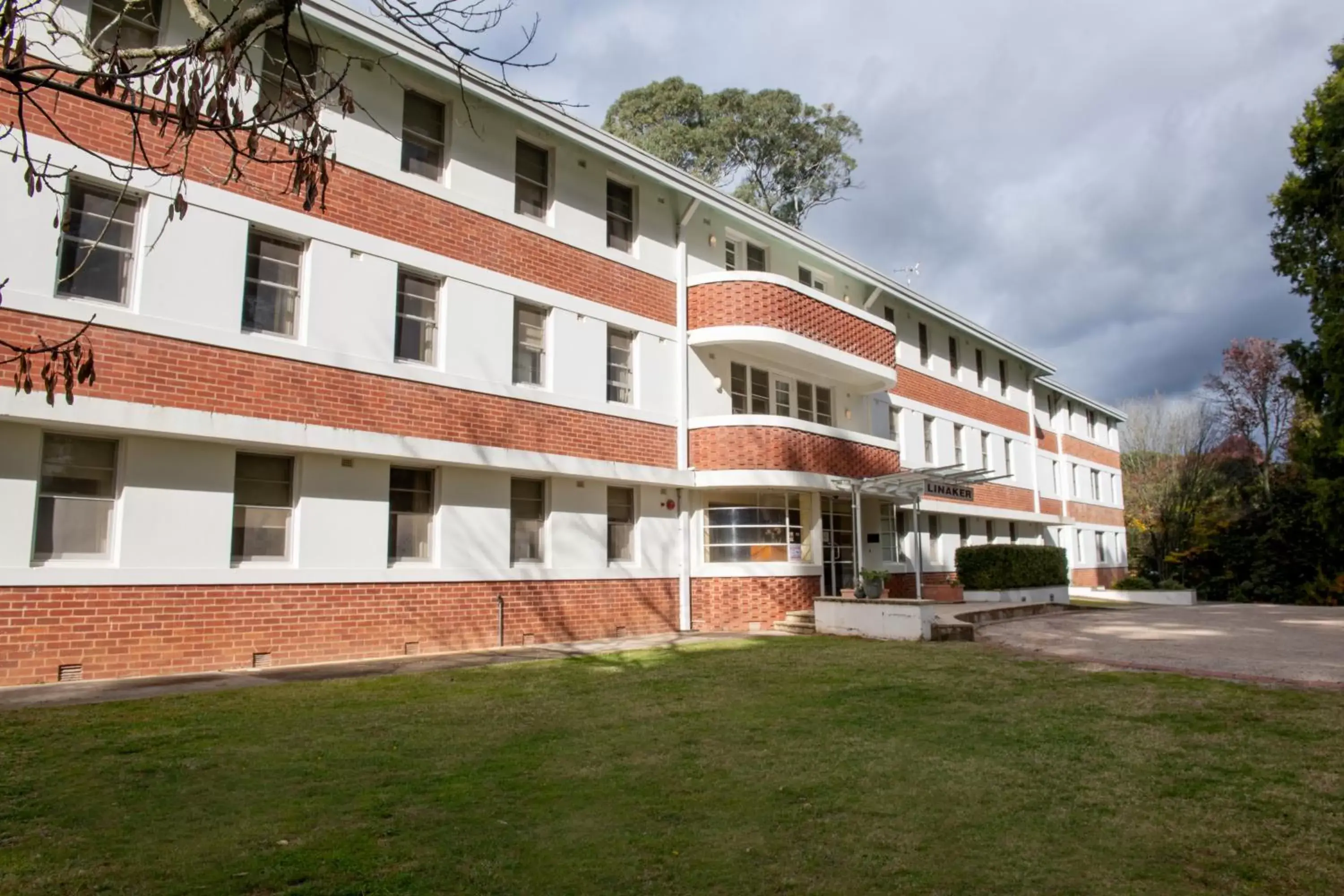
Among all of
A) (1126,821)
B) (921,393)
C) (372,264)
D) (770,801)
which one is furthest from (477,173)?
(921,393)

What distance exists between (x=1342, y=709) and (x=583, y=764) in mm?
6890

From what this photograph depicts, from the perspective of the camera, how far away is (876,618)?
1537 cm

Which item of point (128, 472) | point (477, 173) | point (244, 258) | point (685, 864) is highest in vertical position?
point (477, 173)

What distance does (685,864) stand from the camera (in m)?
4.30

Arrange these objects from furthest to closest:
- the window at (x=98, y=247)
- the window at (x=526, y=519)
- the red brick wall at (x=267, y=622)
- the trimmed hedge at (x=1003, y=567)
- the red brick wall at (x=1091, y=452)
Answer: the red brick wall at (x=1091, y=452)
the trimmed hedge at (x=1003, y=567)
the window at (x=526, y=519)
the window at (x=98, y=247)
the red brick wall at (x=267, y=622)

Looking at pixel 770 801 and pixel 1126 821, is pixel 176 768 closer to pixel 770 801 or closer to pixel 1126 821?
pixel 770 801

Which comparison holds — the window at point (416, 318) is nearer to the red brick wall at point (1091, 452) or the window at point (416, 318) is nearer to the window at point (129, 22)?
the window at point (129, 22)

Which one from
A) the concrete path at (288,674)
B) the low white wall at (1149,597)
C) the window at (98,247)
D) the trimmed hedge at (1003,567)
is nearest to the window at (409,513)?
the concrete path at (288,674)

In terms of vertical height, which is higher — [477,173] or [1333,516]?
[477,173]

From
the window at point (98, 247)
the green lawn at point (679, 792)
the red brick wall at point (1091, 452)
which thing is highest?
the red brick wall at point (1091, 452)

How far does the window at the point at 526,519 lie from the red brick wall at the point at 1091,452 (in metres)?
27.5

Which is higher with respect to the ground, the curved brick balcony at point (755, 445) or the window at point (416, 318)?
the window at point (416, 318)

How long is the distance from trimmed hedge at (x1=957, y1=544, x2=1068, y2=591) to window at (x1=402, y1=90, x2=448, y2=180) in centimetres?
1688

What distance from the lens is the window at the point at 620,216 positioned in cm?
1709
